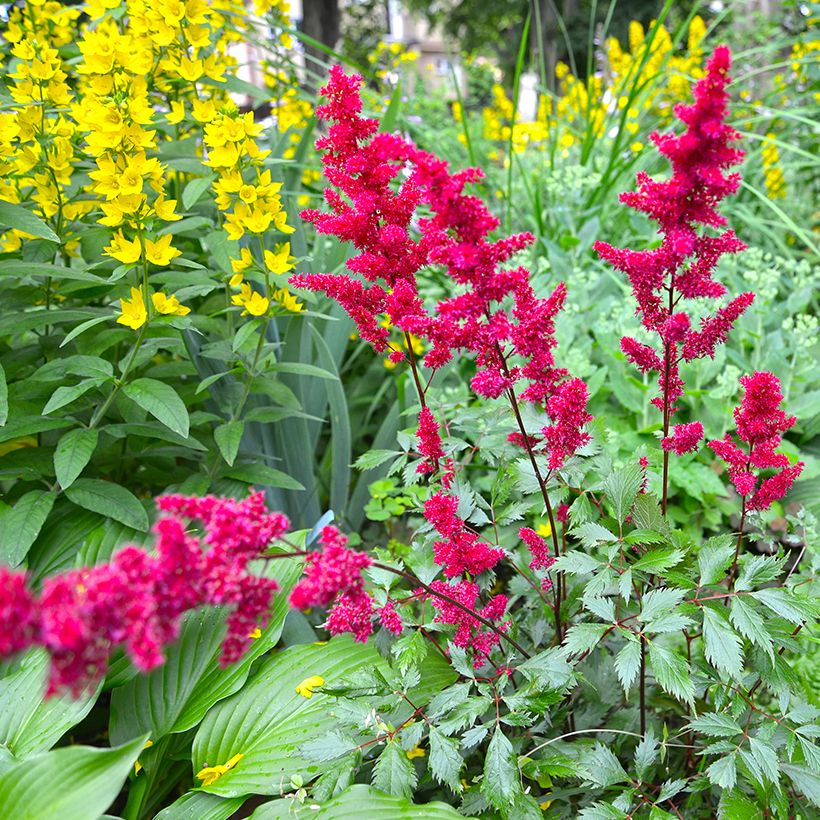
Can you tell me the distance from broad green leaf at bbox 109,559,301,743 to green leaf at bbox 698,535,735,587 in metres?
0.78

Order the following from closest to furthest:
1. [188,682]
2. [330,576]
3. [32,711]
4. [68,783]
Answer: [330,576], [68,783], [32,711], [188,682]

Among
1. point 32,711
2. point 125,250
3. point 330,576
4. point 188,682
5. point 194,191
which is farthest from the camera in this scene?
point 194,191

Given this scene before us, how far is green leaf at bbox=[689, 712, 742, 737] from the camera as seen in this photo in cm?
112

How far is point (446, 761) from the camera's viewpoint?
106 cm

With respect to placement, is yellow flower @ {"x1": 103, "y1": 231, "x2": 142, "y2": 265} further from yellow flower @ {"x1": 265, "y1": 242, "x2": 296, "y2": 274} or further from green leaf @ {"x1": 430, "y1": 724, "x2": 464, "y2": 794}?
green leaf @ {"x1": 430, "y1": 724, "x2": 464, "y2": 794}

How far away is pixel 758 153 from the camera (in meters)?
4.00

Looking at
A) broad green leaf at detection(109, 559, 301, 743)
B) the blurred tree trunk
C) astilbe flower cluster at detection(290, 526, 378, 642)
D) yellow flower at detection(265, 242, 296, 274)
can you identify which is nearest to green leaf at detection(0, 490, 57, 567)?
broad green leaf at detection(109, 559, 301, 743)

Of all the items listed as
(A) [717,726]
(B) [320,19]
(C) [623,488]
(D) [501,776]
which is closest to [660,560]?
(C) [623,488]

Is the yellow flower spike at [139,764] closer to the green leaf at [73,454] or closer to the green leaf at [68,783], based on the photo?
the green leaf at [68,783]

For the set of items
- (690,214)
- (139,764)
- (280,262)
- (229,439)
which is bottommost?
(139,764)

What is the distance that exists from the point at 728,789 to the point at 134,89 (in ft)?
5.95

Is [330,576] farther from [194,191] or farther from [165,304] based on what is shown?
[194,191]

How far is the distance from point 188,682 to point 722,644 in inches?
41.6

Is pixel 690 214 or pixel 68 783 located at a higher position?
pixel 690 214
